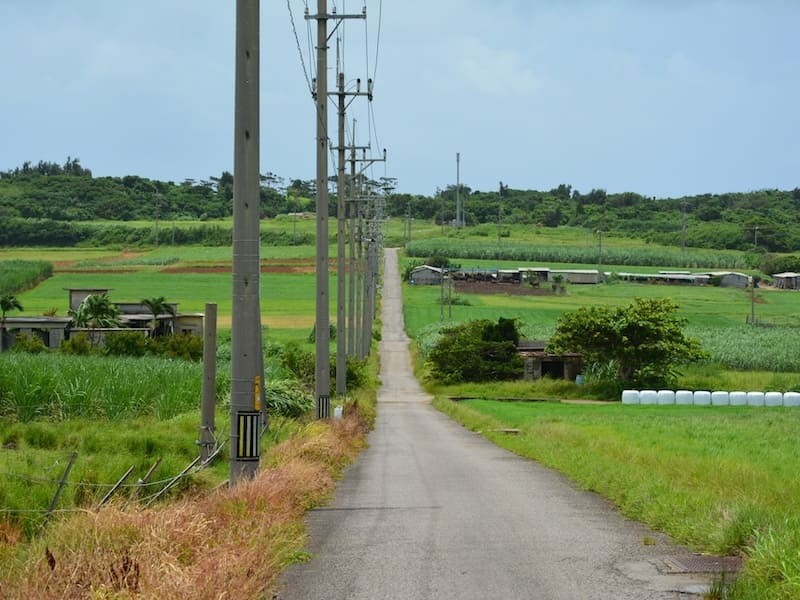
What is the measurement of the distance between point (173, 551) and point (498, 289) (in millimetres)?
124552

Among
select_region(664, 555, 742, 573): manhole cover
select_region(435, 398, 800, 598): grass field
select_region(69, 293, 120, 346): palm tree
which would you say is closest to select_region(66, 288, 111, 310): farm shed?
select_region(69, 293, 120, 346): palm tree

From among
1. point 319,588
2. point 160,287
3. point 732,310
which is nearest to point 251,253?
point 319,588

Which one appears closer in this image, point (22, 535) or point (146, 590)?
point (146, 590)

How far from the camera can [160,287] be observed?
106 m

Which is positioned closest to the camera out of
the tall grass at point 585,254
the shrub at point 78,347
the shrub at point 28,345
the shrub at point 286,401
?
the shrub at point 286,401

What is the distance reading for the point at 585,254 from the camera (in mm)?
168000

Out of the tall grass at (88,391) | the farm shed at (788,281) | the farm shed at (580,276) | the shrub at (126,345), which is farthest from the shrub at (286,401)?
the farm shed at (788,281)

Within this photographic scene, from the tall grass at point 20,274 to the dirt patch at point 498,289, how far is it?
151 feet

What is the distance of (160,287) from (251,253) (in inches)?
3683

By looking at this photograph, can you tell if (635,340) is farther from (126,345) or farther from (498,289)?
(498,289)

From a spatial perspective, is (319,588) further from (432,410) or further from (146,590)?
(432,410)

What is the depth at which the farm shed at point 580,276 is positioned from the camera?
139875mm

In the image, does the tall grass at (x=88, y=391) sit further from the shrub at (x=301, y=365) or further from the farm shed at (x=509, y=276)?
the farm shed at (x=509, y=276)

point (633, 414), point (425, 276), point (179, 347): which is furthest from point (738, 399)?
point (425, 276)
